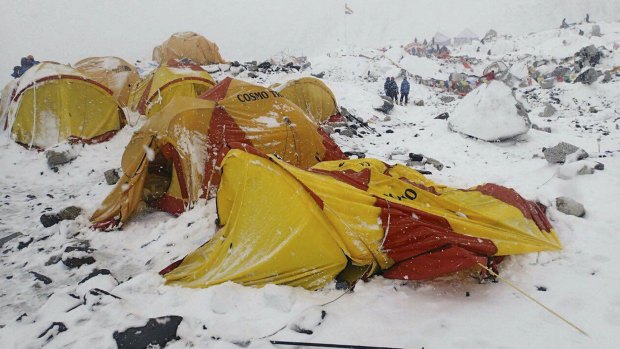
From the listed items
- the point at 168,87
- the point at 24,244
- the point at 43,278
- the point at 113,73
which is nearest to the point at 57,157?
the point at 168,87

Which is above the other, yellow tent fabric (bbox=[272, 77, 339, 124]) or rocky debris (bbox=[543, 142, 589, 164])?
yellow tent fabric (bbox=[272, 77, 339, 124])

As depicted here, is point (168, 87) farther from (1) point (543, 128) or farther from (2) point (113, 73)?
(1) point (543, 128)

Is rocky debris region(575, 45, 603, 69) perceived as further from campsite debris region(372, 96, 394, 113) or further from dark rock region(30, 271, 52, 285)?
dark rock region(30, 271, 52, 285)

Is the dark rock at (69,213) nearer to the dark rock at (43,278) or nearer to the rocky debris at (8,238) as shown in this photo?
the rocky debris at (8,238)

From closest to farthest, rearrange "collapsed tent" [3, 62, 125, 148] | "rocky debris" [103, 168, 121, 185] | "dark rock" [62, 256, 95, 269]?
"dark rock" [62, 256, 95, 269]
"rocky debris" [103, 168, 121, 185]
"collapsed tent" [3, 62, 125, 148]

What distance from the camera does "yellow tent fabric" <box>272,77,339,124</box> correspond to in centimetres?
1191

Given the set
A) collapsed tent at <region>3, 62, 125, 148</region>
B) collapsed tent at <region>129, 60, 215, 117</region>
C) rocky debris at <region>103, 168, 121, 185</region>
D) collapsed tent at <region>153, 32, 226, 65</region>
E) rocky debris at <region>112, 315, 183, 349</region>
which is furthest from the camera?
collapsed tent at <region>153, 32, 226, 65</region>

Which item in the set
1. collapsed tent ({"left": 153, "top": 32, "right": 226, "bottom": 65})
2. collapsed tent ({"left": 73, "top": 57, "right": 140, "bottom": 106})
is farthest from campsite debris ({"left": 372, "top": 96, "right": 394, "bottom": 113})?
collapsed tent ({"left": 153, "top": 32, "right": 226, "bottom": 65})

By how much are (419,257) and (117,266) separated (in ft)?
13.0

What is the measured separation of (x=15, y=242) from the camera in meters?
5.77

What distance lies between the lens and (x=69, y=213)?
20.7ft

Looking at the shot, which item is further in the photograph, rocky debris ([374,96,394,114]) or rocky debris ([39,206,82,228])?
rocky debris ([374,96,394,114])

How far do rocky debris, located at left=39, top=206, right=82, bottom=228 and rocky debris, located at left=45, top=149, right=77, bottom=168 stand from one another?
10.2ft

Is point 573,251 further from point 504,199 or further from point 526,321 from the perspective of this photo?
point 526,321
